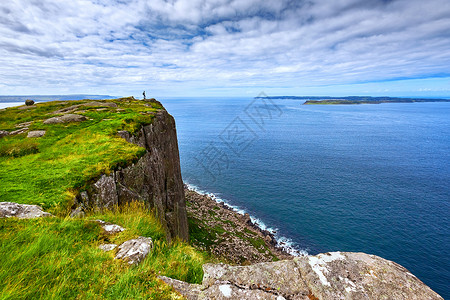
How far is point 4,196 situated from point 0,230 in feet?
13.4

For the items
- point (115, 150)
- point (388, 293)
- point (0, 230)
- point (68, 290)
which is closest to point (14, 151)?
point (115, 150)

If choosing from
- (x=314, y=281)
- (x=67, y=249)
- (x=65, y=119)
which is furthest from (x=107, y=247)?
(x=65, y=119)

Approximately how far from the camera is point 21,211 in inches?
282

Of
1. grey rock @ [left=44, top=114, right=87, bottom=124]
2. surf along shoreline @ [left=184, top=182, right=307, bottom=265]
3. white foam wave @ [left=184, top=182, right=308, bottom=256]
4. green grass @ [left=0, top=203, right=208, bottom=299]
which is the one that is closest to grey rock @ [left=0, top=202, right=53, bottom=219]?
green grass @ [left=0, top=203, right=208, bottom=299]

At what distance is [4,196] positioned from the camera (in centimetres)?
838

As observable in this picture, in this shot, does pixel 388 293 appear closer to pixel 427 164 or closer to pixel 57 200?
pixel 57 200

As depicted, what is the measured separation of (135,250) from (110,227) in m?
1.91

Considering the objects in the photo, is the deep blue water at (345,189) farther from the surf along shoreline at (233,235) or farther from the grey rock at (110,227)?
the grey rock at (110,227)

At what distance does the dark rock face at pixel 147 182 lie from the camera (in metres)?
10.7

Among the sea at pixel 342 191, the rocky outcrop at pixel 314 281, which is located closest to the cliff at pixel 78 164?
the rocky outcrop at pixel 314 281

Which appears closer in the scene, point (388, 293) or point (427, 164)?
point (388, 293)

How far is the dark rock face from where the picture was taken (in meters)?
10.7

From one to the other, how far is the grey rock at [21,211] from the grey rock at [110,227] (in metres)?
1.85

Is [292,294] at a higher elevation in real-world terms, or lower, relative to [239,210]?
higher
